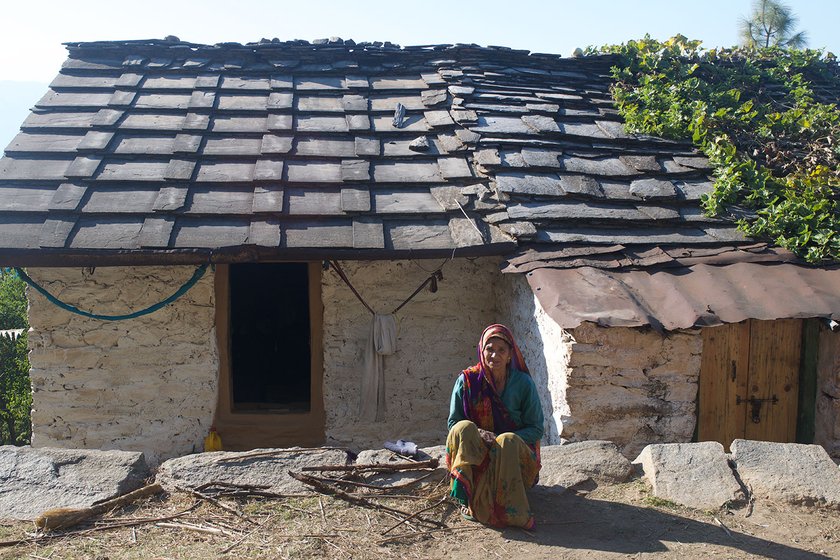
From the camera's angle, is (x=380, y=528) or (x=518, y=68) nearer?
(x=380, y=528)

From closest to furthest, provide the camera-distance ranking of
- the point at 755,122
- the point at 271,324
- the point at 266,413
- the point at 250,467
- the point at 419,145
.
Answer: the point at 250,467 < the point at 266,413 < the point at 419,145 < the point at 755,122 < the point at 271,324

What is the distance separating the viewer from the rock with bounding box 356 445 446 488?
4.25 meters

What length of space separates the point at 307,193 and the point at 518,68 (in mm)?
3671

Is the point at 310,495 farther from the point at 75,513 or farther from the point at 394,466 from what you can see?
the point at 75,513

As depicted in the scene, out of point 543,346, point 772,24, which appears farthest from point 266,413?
point 772,24

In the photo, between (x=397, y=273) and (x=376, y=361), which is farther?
(x=397, y=273)

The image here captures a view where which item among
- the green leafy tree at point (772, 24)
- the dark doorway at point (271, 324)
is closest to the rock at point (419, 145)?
the dark doorway at point (271, 324)

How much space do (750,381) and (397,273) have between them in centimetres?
306

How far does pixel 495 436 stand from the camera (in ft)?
12.8

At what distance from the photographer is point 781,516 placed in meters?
4.04

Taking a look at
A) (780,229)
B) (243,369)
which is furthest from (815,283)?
(243,369)

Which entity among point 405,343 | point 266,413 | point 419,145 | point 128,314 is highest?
point 419,145

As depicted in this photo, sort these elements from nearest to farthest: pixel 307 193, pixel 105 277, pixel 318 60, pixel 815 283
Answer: pixel 815 283 → pixel 105 277 → pixel 307 193 → pixel 318 60

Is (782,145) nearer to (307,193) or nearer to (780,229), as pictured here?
(780,229)
